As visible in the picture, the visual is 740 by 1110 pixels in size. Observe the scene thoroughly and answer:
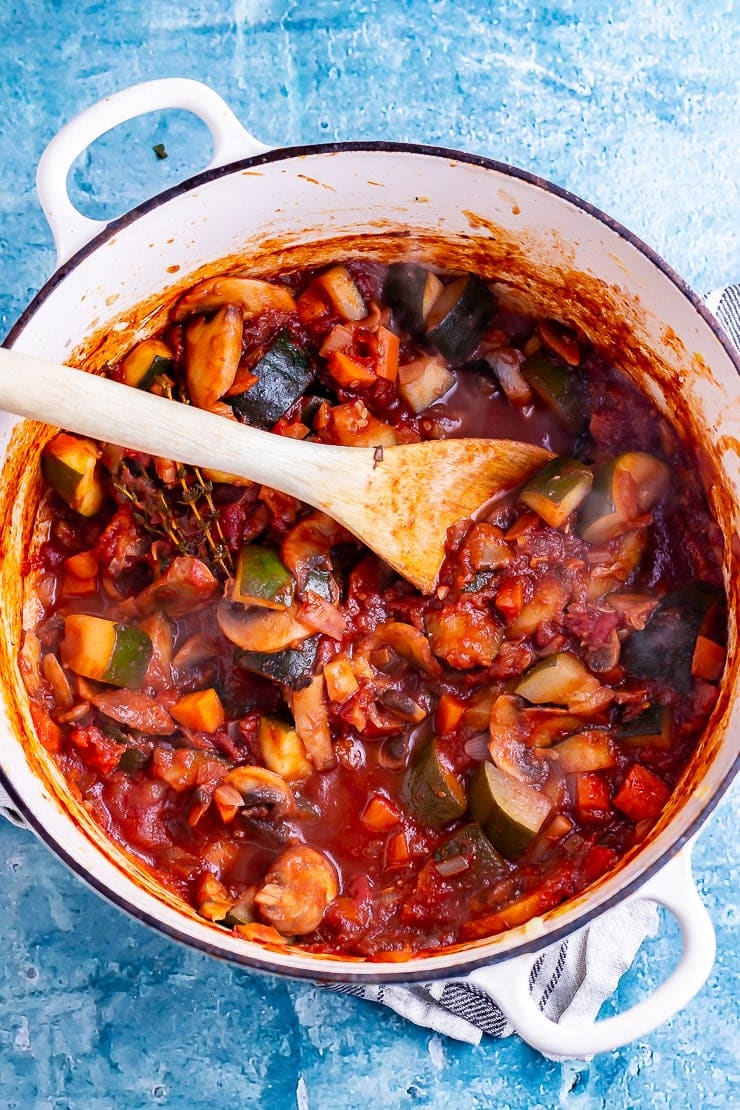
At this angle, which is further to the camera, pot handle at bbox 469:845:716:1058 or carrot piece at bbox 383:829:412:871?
carrot piece at bbox 383:829:412:871

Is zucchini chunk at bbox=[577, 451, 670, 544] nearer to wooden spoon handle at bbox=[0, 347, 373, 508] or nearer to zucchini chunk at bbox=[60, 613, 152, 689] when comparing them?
wooden spoon handle at bbox=[0, 347, 373, 508]

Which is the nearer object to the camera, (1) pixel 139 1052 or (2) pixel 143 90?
(2) pixel 143 90

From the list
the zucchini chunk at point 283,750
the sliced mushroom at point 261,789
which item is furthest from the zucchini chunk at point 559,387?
the sliced mushroom at point 261,789

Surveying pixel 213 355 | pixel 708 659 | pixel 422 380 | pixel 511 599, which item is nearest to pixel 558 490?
pixel 511 599

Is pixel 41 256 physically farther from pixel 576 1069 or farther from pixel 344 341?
pixel 576 1069

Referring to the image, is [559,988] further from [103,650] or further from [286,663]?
[103,650]

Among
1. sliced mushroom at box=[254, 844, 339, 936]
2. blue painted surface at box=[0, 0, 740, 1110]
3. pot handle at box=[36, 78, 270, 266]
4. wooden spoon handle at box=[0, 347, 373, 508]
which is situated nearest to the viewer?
wooden spoon handle at box=[0, 347, 373, 508]

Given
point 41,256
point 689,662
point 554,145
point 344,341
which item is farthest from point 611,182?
point 41,256

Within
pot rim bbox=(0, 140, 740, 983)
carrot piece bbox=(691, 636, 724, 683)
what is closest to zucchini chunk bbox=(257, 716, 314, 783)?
pot rim bbox=(0, 140, 740, 983)
